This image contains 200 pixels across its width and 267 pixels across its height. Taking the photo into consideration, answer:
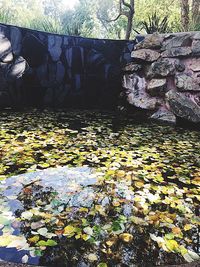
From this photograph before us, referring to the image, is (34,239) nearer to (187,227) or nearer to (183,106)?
(187,227)

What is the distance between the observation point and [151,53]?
237 inches

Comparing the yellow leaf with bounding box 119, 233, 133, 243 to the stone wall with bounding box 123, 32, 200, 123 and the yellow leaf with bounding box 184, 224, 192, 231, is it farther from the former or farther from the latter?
the stone wall with bounding box 123, 32, 200, 123

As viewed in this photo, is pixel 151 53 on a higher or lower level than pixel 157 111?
higher

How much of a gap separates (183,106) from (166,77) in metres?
0.80

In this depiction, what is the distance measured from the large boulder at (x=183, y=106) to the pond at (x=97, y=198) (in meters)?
1.07

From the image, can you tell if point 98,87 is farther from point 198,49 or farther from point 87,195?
point 87,195

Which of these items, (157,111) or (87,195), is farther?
(157,111)

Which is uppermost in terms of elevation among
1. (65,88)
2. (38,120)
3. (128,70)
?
(128,70)

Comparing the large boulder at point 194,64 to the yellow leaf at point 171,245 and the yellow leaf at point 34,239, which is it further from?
the yellow leaf at point 34,239

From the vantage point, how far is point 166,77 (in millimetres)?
5762

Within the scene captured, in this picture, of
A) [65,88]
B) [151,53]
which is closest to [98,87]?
[65,88]

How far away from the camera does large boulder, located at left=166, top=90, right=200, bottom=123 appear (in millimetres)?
5293

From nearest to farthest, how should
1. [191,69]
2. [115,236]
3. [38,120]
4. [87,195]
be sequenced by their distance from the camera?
[115,236] < [87,195] < [38,120] < [191,69]

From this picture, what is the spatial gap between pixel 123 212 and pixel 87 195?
39 cm
